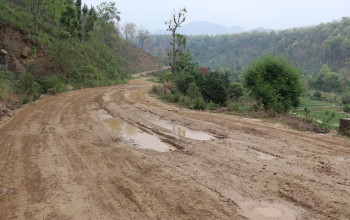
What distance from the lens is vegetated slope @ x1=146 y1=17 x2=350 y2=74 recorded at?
100438mm

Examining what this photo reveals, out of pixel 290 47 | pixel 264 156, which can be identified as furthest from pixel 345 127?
pixel 290 47

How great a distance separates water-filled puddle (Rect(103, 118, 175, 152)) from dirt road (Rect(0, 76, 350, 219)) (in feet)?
0.09

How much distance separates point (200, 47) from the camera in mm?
148125

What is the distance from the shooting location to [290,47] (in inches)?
4535

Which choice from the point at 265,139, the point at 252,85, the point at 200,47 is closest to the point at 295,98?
the point at 252,85

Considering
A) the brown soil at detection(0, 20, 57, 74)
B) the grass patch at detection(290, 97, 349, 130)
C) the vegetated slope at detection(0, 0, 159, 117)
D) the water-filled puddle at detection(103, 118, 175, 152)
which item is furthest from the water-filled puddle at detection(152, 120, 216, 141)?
the brown soil at detection(0, 20, 57, 74)

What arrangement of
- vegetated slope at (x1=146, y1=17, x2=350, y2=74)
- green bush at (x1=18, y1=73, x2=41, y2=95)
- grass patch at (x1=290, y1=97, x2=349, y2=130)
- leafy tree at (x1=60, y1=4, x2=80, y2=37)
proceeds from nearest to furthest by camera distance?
grass patch at (x1=290, y1=97, x2=349, y2=130) < green bush at (x1=18, y1=73, x2=41, y2=95) < leafy tree at (x1=60, y1=4, x2=80, y2=37) < vegetated slope at (x1=146, y1=17, x2=350, y2=74)

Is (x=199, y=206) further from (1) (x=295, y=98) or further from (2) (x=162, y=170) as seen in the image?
(1) (x=295, y=98)

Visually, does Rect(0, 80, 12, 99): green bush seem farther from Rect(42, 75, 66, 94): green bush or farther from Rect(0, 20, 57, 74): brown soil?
Rect(0, 20, 57, 74): brown soil

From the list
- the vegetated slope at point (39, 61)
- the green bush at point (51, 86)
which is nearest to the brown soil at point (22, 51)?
the vegetated slope at point (39, 61)

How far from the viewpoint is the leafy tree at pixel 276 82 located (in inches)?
502

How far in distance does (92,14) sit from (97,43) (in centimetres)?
467

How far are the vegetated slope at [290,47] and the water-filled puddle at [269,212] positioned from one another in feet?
265

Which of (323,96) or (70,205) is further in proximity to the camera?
(323,96)
